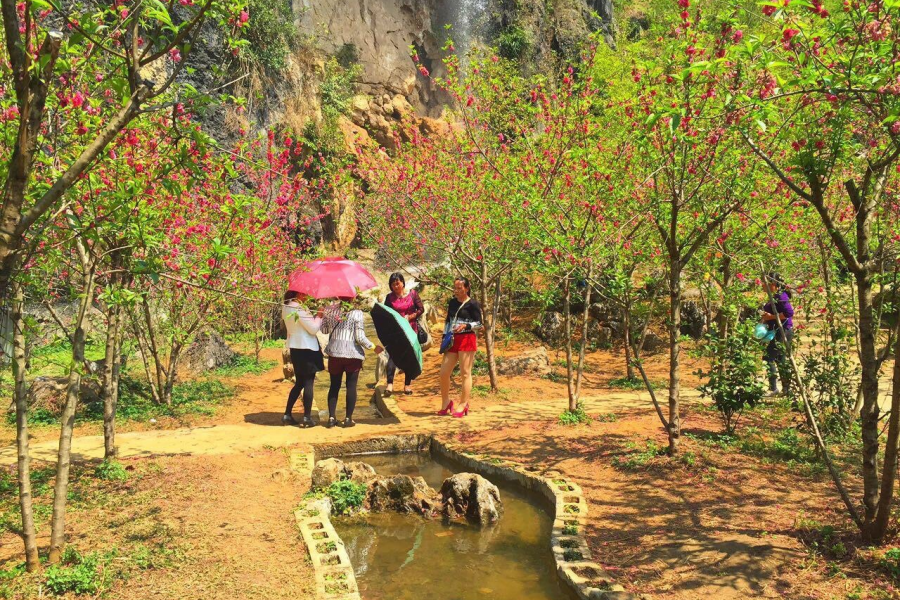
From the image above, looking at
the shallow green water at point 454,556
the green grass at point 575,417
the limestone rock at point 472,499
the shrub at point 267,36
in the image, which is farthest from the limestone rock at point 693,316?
the shrub at point 267,36

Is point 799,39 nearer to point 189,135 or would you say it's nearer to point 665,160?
point 665,160

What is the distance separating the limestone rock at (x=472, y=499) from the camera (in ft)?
20.4

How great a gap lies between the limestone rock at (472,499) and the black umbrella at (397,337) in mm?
2962

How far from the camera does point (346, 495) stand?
21.0 ft

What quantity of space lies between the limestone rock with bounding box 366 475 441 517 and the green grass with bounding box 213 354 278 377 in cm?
784

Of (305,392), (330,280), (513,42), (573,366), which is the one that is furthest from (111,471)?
(513,42)

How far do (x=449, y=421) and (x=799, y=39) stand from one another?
659 cm

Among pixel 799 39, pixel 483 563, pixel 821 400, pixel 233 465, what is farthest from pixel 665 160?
pixel 233 465

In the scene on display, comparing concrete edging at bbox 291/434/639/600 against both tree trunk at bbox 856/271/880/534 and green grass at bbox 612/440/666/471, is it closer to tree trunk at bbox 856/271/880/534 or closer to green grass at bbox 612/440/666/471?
green grass at bbox 612/440/666/471

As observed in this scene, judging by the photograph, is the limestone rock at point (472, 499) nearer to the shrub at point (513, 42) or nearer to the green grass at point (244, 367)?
the green grass at point (244, 367)

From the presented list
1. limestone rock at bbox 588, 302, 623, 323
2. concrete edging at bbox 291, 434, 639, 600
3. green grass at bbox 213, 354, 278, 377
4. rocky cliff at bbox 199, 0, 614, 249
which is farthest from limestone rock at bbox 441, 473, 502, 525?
rocky cliff at bbox 199, 0, 614, 249

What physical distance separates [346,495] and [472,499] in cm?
127

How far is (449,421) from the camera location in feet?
30.8

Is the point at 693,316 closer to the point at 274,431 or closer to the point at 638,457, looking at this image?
the point at 638,457
